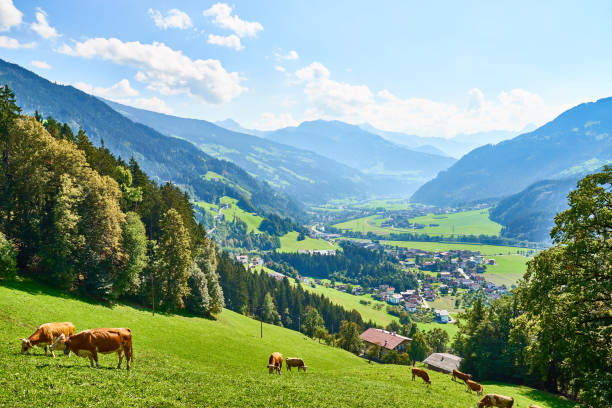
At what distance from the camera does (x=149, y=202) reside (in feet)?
243

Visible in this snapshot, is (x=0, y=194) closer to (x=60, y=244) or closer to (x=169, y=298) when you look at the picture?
(x=60, y=244)

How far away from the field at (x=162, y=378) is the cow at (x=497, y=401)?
3.72 feet

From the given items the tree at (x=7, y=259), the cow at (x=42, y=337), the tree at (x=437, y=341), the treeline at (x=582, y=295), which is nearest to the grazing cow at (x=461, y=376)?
the treeline at (x=582, y=295)

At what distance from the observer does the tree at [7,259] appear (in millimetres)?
36906

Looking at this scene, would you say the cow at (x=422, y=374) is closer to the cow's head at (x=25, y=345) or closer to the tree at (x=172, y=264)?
the cow's head at (x=25, y=345)

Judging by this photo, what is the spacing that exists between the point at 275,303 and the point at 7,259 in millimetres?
104323

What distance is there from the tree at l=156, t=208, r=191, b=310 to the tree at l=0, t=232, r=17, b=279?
21154 mm

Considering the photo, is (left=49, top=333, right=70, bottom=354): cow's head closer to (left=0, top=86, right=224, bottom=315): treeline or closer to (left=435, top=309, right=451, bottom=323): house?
(left=0, top=86, right=224, bottom=315): treeline

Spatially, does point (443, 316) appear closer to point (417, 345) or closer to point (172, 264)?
point (417, 345)

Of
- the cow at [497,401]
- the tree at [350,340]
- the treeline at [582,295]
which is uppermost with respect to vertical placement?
the treeline at [582,295]

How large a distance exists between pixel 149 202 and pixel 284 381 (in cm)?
6241

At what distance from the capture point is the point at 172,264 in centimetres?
5772

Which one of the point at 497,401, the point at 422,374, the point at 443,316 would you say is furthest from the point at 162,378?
the point at 443,316

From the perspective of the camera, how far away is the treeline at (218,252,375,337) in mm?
111375
